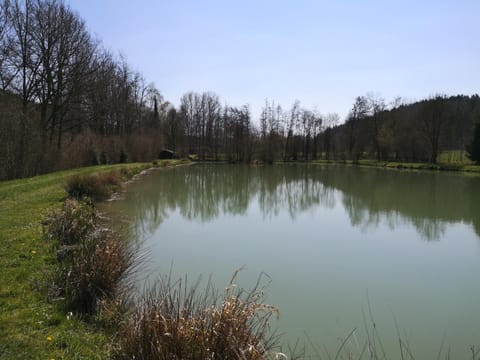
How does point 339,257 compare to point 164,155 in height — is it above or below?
below

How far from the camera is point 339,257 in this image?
7.02 metres

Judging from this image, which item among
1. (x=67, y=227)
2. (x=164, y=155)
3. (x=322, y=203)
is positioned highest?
(x=164, y=155)

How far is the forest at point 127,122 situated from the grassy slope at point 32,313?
9442 millimetres

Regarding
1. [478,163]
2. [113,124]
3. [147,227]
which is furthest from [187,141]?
[147,227]

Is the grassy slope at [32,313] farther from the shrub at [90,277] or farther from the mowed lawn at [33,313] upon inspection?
the shrub at [90,277]

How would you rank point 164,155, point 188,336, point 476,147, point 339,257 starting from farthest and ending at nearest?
point 164,155, point 476,147, point 339,257, point 188,336

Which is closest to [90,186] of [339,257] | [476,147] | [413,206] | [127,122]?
[339,257]

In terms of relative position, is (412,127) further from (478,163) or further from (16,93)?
(16,93)

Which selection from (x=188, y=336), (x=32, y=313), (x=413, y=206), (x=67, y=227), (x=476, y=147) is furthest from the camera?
(x=476, y=147)

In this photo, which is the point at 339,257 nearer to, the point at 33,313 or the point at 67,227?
the point at 67,227

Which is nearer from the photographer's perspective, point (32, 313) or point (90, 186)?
point (32, 313)

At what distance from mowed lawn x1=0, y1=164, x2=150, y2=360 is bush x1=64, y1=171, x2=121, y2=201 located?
4719 millimetres

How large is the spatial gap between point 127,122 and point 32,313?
114 feet

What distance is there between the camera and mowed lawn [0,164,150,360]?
2697mm
